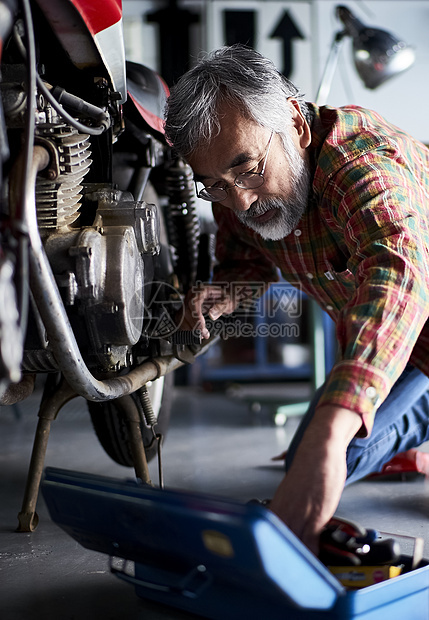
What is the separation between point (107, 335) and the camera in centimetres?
104

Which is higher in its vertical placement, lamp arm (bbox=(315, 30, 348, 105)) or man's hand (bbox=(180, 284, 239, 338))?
lamp arm (bbox=(315, 30, 348, 105))

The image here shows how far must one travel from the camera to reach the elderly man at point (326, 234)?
696mm

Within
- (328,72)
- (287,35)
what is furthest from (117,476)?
(287,35)

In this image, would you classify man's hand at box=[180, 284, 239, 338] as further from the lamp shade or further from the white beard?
the lamp shade

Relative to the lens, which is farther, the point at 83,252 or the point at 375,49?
the point at 375,49

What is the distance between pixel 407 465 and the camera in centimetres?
155

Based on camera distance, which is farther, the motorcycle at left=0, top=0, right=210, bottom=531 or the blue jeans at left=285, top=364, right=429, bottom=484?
the blue jeans at left=285, top=364, right=429, bottom=484

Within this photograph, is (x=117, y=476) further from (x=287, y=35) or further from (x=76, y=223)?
(x=287, y=35)

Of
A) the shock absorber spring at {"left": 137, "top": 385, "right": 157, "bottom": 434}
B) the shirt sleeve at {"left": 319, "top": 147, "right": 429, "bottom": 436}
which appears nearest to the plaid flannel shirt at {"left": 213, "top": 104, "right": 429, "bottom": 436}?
the shirt sleeve at {"left": 319, "top": 147, "right": 429, "bottom": 436}

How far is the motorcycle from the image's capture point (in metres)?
0.77

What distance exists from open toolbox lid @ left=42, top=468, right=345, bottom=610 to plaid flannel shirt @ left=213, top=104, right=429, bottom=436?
6.6 inches

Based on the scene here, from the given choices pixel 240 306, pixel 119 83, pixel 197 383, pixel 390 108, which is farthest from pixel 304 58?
pixel 119 83

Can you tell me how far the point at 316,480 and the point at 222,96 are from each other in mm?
667

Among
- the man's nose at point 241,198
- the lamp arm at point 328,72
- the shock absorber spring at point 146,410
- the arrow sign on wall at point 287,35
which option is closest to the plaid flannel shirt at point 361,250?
the man's nose at point 241,198
